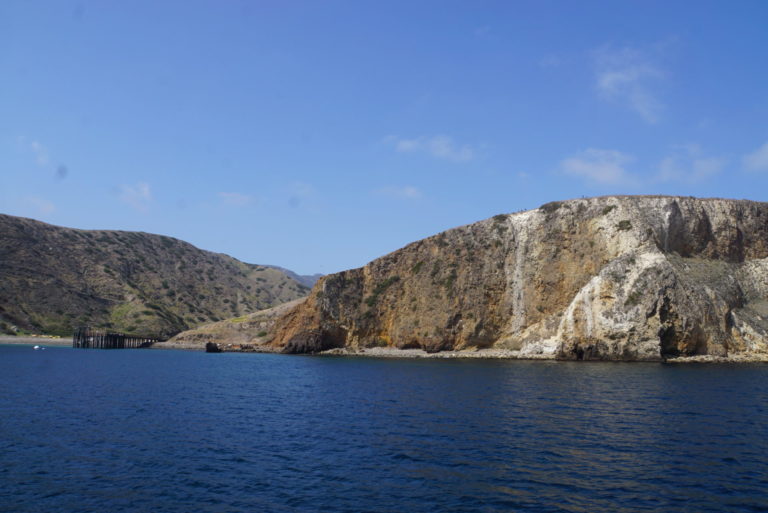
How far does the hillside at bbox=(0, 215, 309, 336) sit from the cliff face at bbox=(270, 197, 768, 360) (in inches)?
2754

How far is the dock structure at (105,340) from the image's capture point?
133 m

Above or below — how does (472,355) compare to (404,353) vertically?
above

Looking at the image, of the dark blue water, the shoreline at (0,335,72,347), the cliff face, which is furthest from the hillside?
the dark blue water

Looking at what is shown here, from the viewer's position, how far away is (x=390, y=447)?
1041 inches

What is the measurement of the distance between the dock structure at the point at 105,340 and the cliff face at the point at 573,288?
47.9m

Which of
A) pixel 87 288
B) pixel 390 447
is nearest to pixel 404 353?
pixel 390 447

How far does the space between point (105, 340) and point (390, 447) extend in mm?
129268

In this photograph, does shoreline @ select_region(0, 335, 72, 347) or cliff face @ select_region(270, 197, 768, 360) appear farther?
shoreline @ select_region(0, 335, 72, 347)

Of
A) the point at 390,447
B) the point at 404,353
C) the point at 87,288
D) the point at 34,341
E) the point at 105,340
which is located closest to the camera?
the point at 390,447

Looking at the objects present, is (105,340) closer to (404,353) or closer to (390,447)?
(404,353)

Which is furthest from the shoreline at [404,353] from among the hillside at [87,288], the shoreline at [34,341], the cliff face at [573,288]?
the hillside at [87,288]

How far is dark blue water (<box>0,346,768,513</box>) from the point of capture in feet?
63.2

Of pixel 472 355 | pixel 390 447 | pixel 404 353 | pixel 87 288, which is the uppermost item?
pixel 87 288

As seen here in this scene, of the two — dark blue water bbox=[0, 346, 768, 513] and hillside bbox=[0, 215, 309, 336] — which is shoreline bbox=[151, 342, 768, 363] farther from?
hillside bbox=[0, 215, 309, 336]
